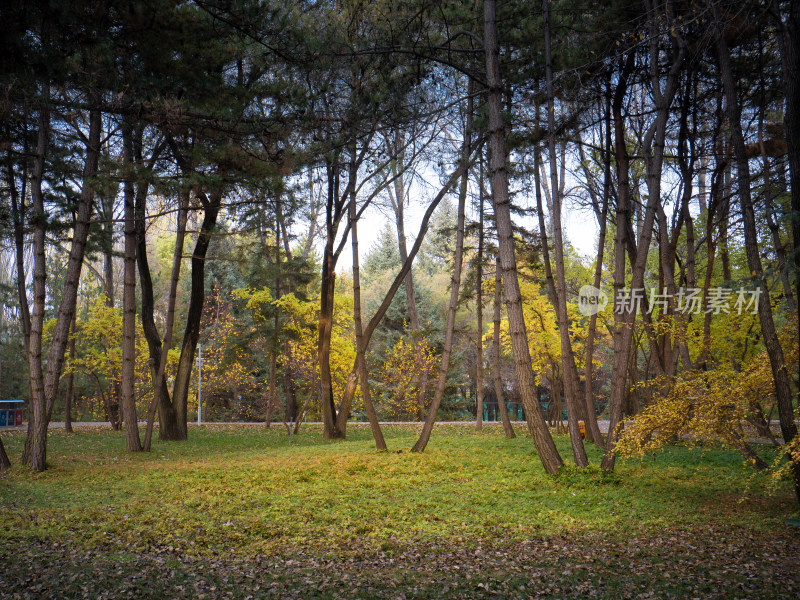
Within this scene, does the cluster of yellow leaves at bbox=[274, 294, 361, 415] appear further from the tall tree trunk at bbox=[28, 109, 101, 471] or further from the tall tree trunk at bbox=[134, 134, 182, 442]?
the tall tree trunk at bbox=[28, 109, 101, 471]

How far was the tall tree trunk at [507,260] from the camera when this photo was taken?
851 centimetres

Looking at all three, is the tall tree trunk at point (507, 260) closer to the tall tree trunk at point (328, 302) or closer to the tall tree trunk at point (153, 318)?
the tall tree trunk at point (328, 302)

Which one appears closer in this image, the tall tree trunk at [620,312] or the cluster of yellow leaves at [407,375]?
the tall tree trunk at [620,312]

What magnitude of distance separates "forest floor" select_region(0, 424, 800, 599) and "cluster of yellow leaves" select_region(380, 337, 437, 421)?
14323 mm

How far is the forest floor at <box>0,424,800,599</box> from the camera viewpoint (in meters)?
4.41

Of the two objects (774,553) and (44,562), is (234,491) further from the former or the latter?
(774,553)

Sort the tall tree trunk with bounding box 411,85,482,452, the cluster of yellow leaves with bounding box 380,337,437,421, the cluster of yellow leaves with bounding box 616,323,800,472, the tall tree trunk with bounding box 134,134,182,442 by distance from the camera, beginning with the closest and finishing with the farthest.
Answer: the cluster of yellow leaves with bounding box 616,323,800,472, the tall tree trunk with bounding box 411,85,482,452, the tall tree trunk with bounding box 134,134,182,442, the cluster of yellow leaves with bounding box 380,337,437,421

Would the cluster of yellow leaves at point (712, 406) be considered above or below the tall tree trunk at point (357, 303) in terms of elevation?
below

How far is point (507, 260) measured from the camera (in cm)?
856

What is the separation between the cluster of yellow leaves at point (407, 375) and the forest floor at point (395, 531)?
1432cm

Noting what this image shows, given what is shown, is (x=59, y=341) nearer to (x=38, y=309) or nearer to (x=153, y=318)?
(x=38, y=309)

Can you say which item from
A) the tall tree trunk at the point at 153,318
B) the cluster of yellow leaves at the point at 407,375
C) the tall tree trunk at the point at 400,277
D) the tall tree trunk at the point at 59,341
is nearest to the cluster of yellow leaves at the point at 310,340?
the tall tree trunk at the point at 400,277

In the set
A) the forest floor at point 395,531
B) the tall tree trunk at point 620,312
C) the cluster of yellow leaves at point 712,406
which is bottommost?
the forest floor at point 395,531

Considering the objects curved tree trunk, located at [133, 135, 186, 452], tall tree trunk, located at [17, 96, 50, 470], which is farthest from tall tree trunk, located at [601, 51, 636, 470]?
tall tree trunk, located at [17, 96, 50, 470]
